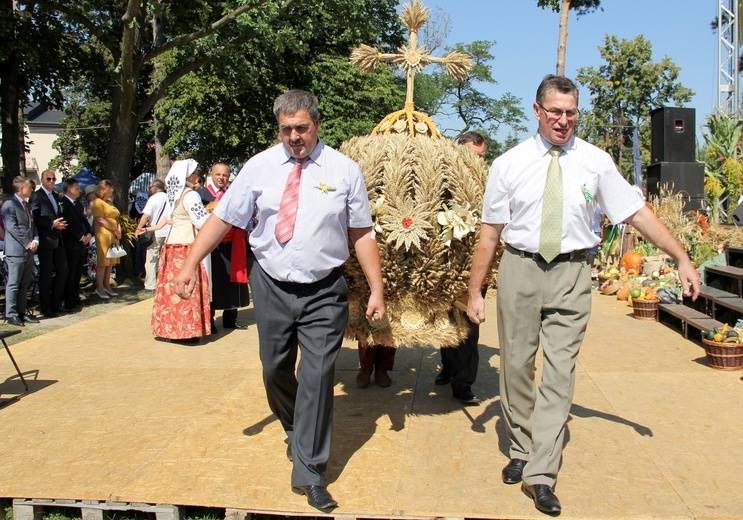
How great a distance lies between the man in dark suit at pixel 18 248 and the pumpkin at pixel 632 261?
9031 mm

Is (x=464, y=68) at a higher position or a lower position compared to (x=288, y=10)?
lower

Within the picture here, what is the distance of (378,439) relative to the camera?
171 inches

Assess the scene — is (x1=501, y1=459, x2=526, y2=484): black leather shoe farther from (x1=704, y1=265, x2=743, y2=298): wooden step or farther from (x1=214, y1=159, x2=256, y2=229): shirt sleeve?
(x1=704, y1=265, x2=743, y2=298): wooden step

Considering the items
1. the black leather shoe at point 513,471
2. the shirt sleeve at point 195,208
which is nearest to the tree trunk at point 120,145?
the shirt sleeve at point 195,208

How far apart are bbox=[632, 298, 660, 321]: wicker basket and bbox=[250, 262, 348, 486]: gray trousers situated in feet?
19.5

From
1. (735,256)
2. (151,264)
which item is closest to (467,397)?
(735,256)

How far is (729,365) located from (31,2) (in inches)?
544

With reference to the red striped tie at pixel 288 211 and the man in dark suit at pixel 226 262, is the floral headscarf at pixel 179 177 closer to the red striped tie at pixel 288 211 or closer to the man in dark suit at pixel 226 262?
the man in dark suit at pixel 226 262

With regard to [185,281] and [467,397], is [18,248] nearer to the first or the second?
[185,281]

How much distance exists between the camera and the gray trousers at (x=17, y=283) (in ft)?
28.2

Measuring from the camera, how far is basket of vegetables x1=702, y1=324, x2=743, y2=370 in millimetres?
5855

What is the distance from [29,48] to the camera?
13.0 metres

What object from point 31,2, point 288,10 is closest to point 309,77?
point 288,10

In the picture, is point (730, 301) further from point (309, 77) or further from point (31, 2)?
point (309, 77)
